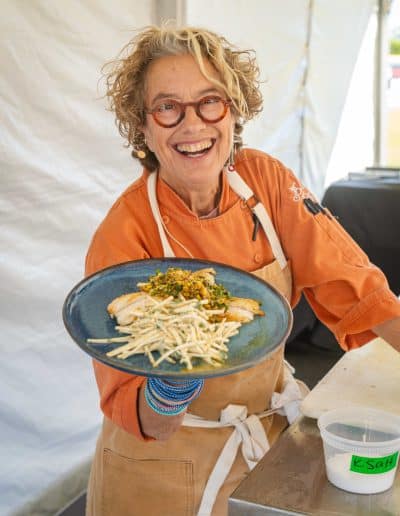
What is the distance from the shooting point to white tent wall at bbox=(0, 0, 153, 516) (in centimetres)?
238

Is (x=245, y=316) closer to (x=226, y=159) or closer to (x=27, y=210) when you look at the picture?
(x=226, y=159)

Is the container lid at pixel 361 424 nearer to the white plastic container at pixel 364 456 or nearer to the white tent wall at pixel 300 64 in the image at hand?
the white plastic container at pixel 364 456

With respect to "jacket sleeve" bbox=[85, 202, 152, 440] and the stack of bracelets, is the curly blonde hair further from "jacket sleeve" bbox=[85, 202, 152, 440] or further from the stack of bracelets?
the stack of bracelets

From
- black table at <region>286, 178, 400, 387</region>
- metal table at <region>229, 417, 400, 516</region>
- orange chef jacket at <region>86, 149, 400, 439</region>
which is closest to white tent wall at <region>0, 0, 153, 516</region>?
orange chef jacket at <region>86, 149, 400, 439</region>

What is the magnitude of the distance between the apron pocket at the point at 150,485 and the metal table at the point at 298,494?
351mm

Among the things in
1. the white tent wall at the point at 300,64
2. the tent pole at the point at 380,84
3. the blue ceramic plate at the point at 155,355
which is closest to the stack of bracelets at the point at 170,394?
the blue ceramic plate at the point at 155,355

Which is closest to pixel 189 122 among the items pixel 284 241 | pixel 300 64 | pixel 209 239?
pixel 209 239

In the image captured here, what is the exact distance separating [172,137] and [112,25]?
4.13 feet

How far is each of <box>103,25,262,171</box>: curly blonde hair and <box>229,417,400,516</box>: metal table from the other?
2.57 ft

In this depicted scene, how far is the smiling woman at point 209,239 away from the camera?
165 cm

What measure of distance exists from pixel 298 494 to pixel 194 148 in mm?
758

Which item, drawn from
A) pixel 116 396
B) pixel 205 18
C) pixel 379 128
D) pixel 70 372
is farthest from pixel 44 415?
pixel 379 128

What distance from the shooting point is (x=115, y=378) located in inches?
59.2

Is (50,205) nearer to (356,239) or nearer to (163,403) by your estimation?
(163,403)
